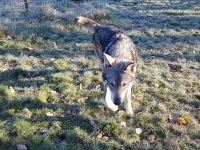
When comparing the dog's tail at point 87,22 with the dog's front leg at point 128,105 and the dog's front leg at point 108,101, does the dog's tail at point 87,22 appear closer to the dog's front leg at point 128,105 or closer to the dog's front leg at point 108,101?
the dog's front leg at point 108,101

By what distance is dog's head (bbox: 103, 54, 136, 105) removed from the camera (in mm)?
4824

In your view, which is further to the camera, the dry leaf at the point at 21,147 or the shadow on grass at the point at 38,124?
the shadow on grass at the point at 38,124

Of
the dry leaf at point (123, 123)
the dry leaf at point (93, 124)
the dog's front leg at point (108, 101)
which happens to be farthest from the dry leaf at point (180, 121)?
the dry leaf at point (93, 124)

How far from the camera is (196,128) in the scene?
5.26 metres

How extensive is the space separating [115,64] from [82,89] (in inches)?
63.1

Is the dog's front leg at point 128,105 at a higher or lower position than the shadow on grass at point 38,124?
higher

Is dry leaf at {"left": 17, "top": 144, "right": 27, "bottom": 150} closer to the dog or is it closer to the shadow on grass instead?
the shadow on grass

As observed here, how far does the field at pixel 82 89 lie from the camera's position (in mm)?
4855

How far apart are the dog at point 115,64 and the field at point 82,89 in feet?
1.18

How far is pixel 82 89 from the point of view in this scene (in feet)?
20.8

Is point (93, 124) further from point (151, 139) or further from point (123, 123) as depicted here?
point (151, 139)

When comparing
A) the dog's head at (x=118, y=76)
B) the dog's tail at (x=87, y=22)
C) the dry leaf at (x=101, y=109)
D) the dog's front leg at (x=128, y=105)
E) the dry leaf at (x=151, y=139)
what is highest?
the dog's tail at (x=87, y=22)

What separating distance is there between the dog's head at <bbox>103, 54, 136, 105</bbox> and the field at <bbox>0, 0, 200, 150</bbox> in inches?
23.7

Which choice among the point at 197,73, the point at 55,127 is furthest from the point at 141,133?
the point at 197,73
